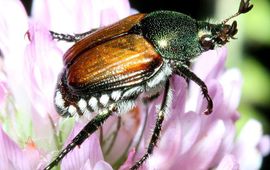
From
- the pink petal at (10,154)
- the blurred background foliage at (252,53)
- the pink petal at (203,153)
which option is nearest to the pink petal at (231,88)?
the pink petal at (203,153)

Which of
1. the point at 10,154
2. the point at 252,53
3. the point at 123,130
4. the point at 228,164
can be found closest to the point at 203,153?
the point at 228,164

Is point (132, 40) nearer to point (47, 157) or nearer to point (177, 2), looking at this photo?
point (47, 157)

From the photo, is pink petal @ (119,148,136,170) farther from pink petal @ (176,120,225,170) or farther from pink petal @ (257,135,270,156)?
pink petal @ (257,135,270,156)

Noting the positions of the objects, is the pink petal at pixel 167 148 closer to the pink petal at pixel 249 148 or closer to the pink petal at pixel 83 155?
the pink petal at pixel 83 155

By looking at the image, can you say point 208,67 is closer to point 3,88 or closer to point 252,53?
point 3,88

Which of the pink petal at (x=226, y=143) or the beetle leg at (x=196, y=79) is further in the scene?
the pink petal at (x=226, y=143)

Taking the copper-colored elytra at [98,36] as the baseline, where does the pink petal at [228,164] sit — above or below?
below
